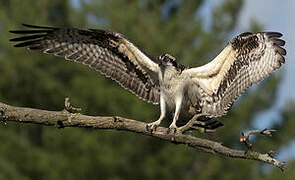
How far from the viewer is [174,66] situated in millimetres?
8445

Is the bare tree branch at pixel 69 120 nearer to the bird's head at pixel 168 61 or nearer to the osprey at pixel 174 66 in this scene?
the osprey at pixel 174 66

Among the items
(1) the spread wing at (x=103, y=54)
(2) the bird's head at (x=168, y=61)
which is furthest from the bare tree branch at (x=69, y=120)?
(1) the spread wing at (x=103, y=54)

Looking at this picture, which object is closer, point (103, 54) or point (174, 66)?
point (174, 66)

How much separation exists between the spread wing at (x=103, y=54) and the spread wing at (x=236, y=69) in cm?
81

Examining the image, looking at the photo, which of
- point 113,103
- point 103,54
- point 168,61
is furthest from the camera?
point 113,103

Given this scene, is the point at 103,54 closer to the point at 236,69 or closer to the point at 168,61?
the point at 168,61

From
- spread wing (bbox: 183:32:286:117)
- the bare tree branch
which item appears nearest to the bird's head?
spread wing (bbox: 183:32:286:117)

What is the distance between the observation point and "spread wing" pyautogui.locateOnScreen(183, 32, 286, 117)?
8312 mm

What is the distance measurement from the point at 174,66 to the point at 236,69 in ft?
2.94

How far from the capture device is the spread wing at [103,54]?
29.0 ft

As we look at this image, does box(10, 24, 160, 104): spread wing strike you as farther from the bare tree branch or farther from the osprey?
the bare tree branch

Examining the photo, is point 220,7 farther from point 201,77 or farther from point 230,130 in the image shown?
point 201,77

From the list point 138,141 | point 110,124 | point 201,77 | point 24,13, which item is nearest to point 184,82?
point 201,77

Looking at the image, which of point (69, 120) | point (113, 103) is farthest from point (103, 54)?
point (113, 103)
